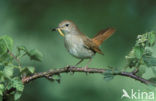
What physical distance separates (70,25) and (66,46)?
34cm

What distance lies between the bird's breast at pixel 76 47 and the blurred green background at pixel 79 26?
0.24 ft

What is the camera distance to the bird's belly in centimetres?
292

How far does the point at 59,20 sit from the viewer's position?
3.02m

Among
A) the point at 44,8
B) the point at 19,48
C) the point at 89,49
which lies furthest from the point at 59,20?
the point at 19,48

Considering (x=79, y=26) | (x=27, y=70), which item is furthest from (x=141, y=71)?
(x=79, y=26)

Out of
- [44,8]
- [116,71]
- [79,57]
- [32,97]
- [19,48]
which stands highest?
[44,8]

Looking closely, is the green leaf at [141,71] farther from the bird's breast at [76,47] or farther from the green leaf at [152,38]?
the bird's breast at [76,47]

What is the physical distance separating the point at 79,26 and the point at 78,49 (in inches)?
10.0

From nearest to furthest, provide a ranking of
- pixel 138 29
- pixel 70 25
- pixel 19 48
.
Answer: pixel 19 48 < pixel 138 29 < pixel 70 25

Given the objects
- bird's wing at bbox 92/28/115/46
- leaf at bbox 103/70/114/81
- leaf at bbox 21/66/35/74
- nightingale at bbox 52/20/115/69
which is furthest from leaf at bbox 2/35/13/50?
bird's wing at bbox 92/28/115/46

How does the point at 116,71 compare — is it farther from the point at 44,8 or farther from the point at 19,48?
the point at 44,8

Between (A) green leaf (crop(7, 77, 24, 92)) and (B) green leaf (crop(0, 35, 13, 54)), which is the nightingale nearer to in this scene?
(B) green leaf (crop(0, 35, 13, 54))

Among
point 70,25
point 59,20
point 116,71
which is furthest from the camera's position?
point 70,25

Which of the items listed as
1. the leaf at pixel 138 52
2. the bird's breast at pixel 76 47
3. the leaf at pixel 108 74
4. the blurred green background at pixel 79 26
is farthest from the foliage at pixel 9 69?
the bird's breast at pixel 76 47
